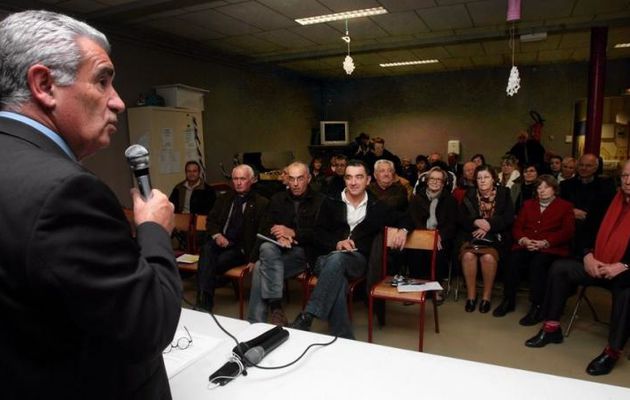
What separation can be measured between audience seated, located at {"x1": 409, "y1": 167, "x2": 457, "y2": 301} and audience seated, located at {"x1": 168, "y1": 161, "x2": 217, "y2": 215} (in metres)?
2.16

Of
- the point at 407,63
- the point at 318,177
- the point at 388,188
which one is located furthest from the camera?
the point at 407,63

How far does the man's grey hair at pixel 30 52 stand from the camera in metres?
0.65

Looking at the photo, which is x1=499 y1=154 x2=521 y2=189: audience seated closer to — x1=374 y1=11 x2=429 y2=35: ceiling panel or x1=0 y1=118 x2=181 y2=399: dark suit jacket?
x1=374 y1=11 x2=429 y2=35: ceiling panel

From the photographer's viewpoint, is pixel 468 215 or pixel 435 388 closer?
pixel 435 388

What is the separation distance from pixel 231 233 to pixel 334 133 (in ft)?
20.1

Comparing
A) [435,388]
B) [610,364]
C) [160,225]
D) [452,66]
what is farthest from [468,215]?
[452,66]

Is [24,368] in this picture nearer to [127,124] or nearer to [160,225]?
[160,225]

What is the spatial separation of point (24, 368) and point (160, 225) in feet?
0.94

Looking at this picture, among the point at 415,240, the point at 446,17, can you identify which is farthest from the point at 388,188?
the point at 446,17

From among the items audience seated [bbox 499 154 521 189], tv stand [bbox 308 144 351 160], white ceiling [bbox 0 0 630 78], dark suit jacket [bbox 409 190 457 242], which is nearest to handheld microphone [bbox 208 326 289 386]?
dark suit jacket [bbox 409 190 457 242]

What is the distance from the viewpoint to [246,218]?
3.58 metres

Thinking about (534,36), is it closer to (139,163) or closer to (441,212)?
(441,212)

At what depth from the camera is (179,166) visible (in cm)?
531

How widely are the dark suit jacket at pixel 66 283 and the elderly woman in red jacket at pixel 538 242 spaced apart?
10.8ft
